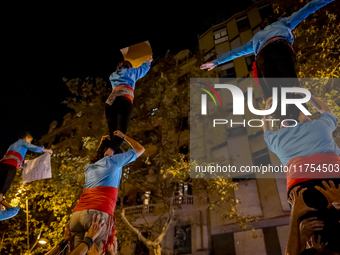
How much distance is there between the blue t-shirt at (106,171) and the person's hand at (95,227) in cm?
41

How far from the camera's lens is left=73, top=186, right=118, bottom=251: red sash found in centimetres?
302

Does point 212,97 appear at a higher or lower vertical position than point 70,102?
higher

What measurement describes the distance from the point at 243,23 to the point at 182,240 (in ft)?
50.4

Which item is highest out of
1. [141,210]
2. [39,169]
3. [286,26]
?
[141,210]

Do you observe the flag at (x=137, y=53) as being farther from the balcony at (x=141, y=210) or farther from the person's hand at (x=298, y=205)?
the balcony at (x=141, y=210)

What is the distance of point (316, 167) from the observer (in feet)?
6.03

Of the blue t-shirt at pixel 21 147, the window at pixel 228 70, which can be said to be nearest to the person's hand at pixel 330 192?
the blue t-shirt at pixel 21 147

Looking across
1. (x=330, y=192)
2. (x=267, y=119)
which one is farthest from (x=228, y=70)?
(x=330, y=192)

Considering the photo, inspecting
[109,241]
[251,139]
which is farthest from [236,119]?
[109,241]

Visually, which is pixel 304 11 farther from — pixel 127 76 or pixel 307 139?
→ pixel 127 76

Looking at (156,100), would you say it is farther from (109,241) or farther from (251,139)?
(109,241)

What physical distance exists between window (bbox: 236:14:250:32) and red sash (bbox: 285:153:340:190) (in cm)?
1833

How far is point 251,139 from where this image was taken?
14.8m

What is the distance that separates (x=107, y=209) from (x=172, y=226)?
43.2 ft
